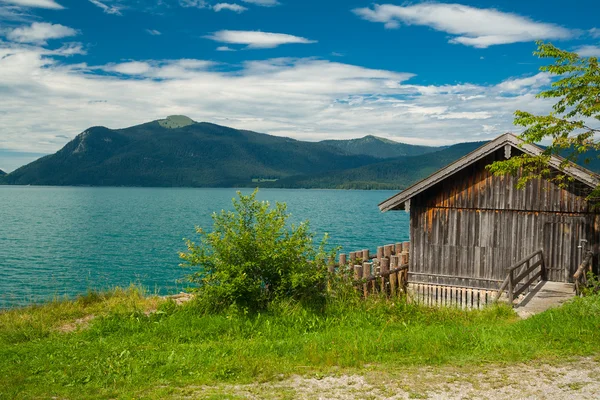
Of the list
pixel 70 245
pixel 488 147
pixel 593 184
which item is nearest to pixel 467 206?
pixel 488 147

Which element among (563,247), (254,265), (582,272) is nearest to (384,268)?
(563,247)

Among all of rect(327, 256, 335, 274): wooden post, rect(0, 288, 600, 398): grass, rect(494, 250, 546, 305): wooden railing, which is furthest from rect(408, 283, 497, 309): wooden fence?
rect(0, 288, 600, 398): grass

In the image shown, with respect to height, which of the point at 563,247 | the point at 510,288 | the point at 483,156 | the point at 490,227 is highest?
the point at 483,156

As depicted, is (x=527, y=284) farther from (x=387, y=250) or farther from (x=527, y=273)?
(x=387, y=250)

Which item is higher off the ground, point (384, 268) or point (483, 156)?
point (483, 156)

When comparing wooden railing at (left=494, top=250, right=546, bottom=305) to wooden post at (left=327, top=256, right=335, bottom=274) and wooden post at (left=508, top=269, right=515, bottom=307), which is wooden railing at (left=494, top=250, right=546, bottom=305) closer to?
wooden post at (left=508, top=269, right=515, bottom=307)

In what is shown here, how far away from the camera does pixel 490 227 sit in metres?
19.8

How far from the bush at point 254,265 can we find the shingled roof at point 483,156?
18.9ft

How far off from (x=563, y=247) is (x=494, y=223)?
2.45 metres

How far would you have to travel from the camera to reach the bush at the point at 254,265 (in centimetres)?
1513

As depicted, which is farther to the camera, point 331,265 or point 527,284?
point 331,265

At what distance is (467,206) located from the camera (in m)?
20.0

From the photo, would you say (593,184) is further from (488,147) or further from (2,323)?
(2,323)

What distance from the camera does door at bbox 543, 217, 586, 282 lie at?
1850 centimetres
